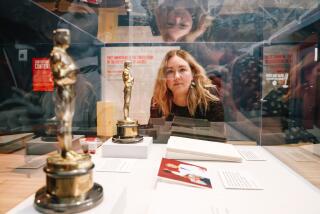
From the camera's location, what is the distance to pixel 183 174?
126 cm

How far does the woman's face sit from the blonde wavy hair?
0.8 inches

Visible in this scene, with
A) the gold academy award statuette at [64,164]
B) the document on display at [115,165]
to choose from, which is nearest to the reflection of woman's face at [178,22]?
the document on display at [115,165]

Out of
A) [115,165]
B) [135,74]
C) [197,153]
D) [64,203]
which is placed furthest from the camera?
[135,74]

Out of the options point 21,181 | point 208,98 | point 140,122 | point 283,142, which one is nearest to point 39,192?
point 21,181

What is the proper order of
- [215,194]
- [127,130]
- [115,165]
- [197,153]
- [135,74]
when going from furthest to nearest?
[135,74], [127,130], [197,153], [115,165], [215,194]

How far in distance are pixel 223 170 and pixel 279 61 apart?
1036mm

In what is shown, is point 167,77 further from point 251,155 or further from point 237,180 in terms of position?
point 237,180

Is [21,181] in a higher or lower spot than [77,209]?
lower

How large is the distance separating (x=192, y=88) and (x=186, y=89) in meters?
0.04

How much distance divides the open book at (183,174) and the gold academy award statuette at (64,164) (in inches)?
13.9

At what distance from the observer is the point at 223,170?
145 cm

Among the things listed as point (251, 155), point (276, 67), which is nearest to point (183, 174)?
point (251, 155)

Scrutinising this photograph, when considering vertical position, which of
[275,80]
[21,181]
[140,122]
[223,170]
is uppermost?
[275,80]

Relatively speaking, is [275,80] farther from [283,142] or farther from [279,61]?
[283,142]
